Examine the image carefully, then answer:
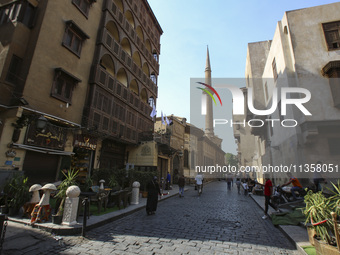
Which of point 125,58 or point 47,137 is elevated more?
point 125,58

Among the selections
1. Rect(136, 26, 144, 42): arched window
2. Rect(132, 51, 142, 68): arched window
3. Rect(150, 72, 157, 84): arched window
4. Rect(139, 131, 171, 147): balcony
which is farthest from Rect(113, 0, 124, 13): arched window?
Rect(139, 131, 171, 147): balcony

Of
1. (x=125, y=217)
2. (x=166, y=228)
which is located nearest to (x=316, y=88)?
(x=166, y=228)

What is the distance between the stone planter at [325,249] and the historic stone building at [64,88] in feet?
35.6

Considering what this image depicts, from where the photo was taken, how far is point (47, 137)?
32.1 ft

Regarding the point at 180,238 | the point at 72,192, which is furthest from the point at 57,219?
the point at 180,238

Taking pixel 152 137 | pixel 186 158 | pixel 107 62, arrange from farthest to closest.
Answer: pixel 186 158
pixel 152 137
pixel 107 62

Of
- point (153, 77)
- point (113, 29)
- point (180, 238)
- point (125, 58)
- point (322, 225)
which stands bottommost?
point (180, 238)

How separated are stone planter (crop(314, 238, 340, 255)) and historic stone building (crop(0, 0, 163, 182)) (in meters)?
10.8

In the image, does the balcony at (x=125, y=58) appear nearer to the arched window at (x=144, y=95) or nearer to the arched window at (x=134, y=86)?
the arched window at (x=134, y=86)

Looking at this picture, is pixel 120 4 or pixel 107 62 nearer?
pixel 107 62

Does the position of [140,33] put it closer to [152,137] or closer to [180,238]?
[152,137]

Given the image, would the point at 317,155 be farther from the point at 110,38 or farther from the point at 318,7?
the point at 110,38

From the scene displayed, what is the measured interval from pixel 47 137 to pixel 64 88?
3393 millimetres

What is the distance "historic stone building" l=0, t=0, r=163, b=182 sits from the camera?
8945mm
